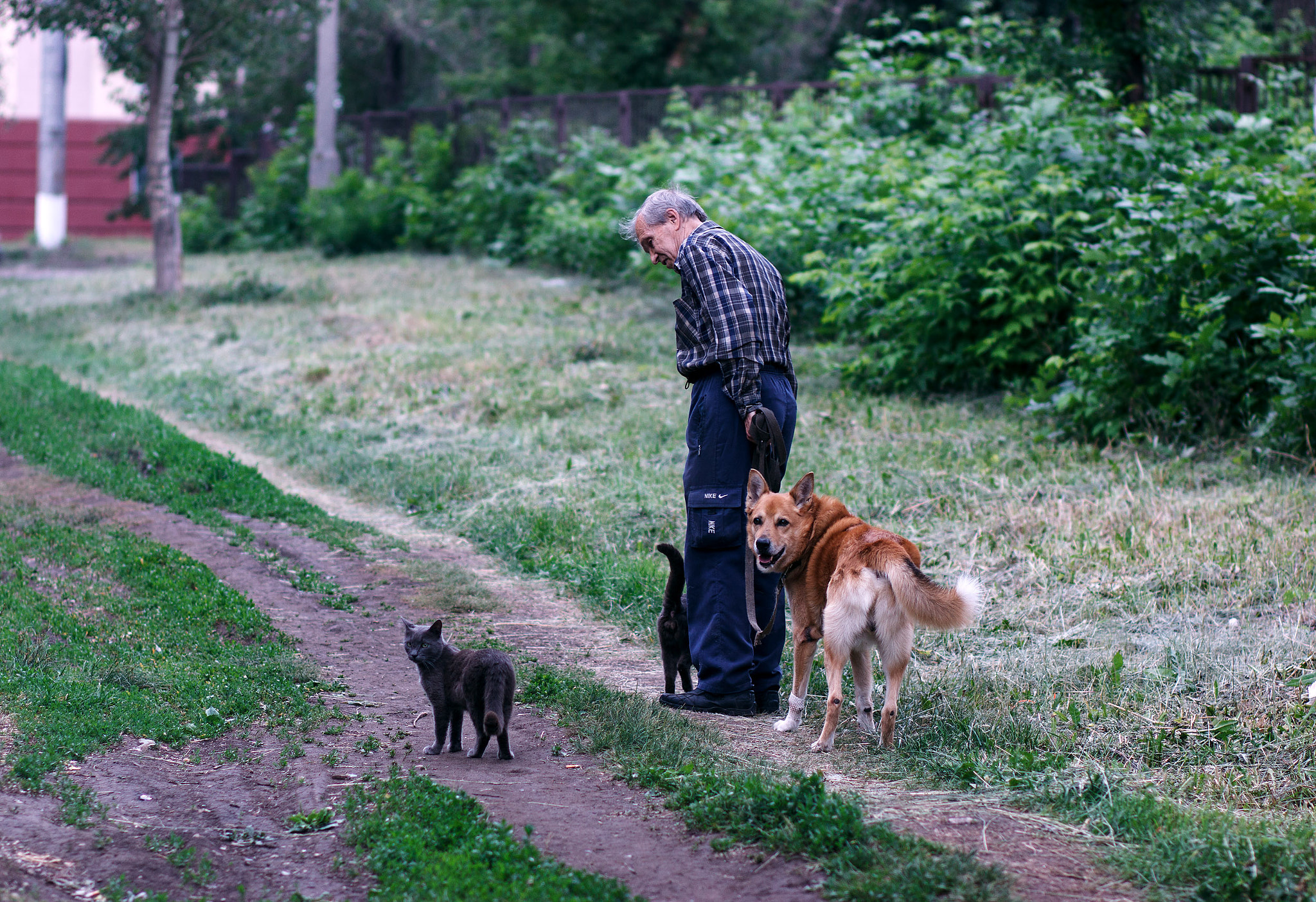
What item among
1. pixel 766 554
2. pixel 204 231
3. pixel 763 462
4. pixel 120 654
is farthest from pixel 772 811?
pixel 204 231

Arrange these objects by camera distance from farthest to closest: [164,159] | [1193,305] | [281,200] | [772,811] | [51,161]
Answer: [51,161] < [281,200] < [164,159] < [1193,305] < [772,811]

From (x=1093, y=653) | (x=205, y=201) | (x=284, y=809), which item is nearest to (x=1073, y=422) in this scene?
(x=1093, y=653)

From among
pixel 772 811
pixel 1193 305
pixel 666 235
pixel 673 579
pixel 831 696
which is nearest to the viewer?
pixel 772 811

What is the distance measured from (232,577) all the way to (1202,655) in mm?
5367

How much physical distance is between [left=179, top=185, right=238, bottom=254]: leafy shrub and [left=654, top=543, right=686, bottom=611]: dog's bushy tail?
2815cm

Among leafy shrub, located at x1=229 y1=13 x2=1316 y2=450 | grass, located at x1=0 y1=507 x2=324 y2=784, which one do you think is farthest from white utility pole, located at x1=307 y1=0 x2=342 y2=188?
grass, located at x1=0 y1=507 x2=324 y2=784

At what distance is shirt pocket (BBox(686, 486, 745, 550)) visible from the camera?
5.41 meters

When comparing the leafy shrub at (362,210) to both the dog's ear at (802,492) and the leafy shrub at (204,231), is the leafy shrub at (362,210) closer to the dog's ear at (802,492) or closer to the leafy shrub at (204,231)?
the leafy shrub at (204,231)

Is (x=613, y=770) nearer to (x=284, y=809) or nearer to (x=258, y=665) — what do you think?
(x=284, y=809)

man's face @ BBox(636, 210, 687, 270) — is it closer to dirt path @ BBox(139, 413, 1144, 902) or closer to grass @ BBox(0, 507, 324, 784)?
dirt path @ BBox(139, 413, 1144, 902)

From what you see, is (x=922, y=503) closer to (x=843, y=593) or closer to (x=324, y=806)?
(x=843, y=593)

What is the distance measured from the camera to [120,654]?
580 cm

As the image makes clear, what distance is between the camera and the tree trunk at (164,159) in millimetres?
19547

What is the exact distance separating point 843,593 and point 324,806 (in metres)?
2.15
